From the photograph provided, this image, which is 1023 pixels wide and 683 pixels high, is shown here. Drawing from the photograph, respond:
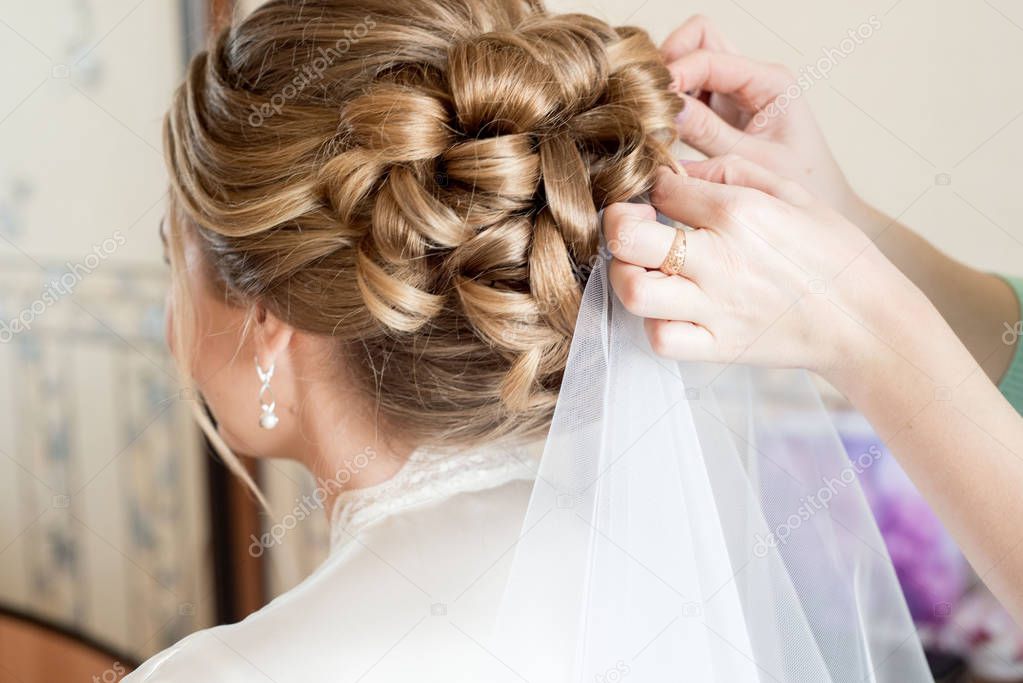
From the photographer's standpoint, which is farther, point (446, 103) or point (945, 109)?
point (945, 109)

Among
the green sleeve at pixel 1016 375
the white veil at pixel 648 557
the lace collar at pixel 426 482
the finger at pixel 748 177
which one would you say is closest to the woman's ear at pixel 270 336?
the lace collar at pixel 426 482

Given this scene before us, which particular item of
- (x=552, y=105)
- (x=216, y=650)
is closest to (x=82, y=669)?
(x=216, y=650)

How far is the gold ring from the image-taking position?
694 mm

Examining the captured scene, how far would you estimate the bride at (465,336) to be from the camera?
77 cm

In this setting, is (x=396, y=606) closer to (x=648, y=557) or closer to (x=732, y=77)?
(x=648, y=557)

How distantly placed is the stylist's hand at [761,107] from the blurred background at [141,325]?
1.36 feet

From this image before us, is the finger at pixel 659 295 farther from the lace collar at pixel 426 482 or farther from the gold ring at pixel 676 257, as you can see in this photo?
the lace collar at pixel 426 482

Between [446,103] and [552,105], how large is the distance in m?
0.10

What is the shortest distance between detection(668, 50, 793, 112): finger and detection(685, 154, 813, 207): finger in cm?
24

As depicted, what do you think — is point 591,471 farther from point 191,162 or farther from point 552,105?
point 191,162

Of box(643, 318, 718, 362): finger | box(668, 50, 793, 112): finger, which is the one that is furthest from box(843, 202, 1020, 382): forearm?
box(643, 318, 718, 362): finger

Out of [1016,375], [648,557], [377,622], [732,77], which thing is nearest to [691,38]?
[732,77]

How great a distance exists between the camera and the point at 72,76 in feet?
7.68

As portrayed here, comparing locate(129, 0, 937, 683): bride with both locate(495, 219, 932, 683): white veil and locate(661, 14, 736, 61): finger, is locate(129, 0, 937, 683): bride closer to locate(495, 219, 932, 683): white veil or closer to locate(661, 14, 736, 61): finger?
locate(495, 219, 932, 683): white veil
